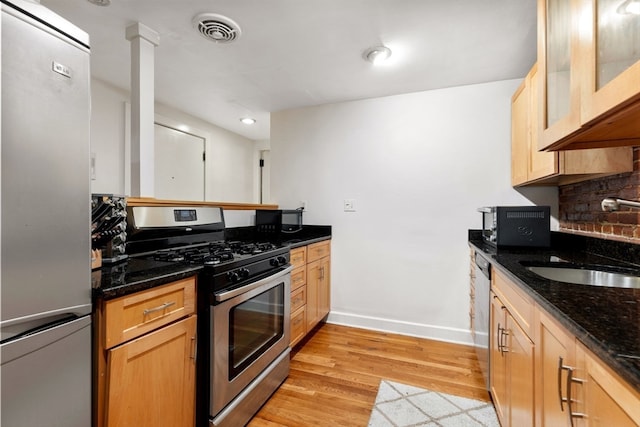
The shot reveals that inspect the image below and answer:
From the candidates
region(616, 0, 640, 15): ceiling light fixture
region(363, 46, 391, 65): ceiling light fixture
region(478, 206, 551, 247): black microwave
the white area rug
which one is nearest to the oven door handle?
the white area rug

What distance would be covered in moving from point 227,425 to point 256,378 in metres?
0.27

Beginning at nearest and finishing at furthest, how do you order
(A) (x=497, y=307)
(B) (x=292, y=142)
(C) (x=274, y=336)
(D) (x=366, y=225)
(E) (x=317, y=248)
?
(A) (x=497, y=307), (C) (x=274, y=336), (E) (x=317, y=248), (D) (x=366, y=225), (B) (x=292, y=142)

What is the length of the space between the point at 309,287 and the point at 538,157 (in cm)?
187

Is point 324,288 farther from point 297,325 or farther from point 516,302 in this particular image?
point 516,302

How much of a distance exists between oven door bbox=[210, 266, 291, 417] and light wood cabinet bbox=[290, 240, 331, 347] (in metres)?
0.26

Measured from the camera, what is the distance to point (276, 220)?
273 cm

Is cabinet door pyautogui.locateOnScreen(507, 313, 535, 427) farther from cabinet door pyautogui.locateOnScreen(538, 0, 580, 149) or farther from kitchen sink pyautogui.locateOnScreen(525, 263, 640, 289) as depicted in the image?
cabinet door pyautogui.locateOnScreen(538, 0, 580, 149)

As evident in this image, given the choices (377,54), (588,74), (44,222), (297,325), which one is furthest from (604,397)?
(377,54)

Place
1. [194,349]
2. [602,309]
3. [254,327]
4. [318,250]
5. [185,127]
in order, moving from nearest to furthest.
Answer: [602,309], [194,349], [254,327], [318,250], [185,127]

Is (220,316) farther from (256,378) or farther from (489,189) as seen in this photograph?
(489,189)

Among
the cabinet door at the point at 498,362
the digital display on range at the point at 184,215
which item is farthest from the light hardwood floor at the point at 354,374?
the digital display on range at the point at 184,215

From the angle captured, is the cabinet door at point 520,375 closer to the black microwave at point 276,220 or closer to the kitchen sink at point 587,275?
the kitchen sink at point 587,275

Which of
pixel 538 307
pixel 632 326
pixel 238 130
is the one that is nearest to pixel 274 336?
pixel 538 307

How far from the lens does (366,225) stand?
2.84 m
